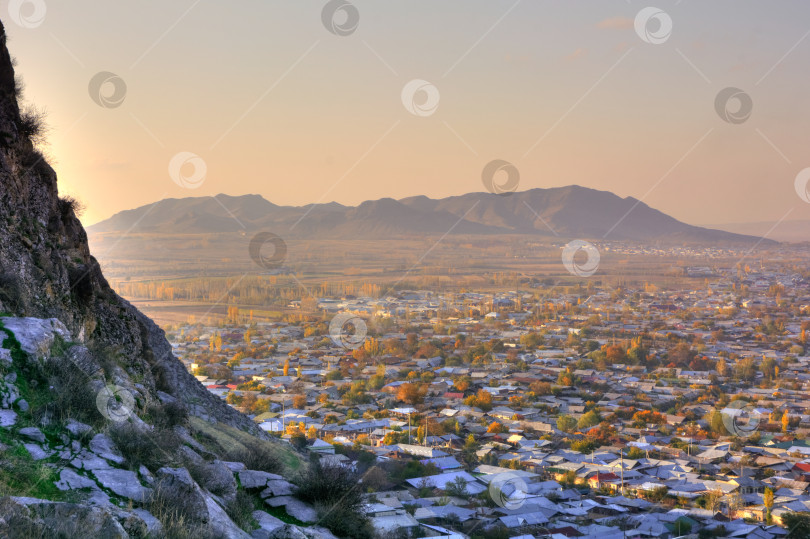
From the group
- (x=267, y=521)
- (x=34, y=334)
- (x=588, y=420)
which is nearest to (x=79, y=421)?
(x=34, y=334)

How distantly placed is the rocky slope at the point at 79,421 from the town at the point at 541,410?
3.44 metres

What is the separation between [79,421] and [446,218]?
160m

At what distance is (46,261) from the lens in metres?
7.35

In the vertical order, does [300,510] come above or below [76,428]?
below

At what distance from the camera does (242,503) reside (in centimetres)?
523

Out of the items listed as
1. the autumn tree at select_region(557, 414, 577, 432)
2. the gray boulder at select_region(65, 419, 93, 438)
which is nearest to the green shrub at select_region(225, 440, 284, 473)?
the gray boulder at select_region(65, 419, 93, 438)

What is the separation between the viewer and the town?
50.4ft

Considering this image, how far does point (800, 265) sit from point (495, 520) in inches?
4222

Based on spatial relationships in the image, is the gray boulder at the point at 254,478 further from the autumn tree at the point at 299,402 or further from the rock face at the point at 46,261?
the autumn tree at the point at 299,402

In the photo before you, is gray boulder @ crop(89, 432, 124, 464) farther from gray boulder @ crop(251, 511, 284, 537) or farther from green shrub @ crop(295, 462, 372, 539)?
green shrub @ crop(295, 462, 372, 539)

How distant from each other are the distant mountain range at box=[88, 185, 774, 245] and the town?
261 feet

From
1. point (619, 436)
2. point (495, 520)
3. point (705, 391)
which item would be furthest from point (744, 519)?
point (705, 391)

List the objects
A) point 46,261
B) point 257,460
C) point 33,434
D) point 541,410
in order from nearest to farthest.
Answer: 1. point 33,434
2. point 257,460
3. point 46,261
4. point 541,410

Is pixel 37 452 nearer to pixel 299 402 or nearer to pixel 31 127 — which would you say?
pixel 31 127
